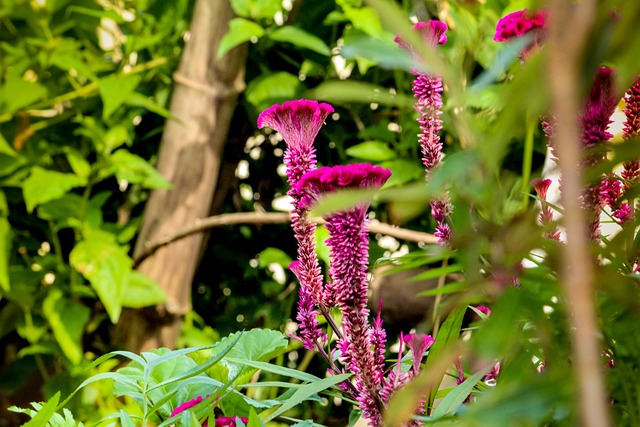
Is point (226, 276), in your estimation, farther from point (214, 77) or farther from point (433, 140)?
point (433, 140)

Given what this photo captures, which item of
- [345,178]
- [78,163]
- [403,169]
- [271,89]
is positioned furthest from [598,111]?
[78,163]

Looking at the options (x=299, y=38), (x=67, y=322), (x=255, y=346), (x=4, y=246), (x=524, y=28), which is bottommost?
(x=67, y=322)

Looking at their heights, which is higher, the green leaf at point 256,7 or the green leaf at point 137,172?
the green leaf at point 256,7

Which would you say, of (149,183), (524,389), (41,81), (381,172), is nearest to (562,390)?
(524,389)

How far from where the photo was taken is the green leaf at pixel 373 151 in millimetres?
1460

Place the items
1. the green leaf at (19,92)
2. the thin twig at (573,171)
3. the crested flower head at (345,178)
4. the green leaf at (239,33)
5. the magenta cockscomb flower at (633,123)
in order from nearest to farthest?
the thin twig at (573,171), the crested flower head at (345,178), the magenta cockscomb flower at (633,123), the green leaf at (239,33), the green leaf at (19,92)

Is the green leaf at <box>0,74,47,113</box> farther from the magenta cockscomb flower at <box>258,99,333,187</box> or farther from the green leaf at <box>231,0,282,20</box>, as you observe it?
the magenta cockscomb flower at <box>258,99,333,187</box>

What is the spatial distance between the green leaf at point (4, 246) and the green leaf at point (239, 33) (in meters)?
0.48

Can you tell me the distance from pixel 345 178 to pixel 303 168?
8cm

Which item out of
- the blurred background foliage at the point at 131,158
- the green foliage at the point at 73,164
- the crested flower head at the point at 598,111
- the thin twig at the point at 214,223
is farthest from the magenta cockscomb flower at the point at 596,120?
the green foliage at the point at 73,164

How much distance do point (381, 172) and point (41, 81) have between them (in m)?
1.39

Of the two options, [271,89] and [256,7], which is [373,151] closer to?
[271,89]

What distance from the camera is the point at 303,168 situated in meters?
0.45

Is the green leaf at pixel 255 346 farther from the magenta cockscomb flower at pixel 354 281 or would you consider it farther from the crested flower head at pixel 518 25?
the crested flower head at pixel 518 25
